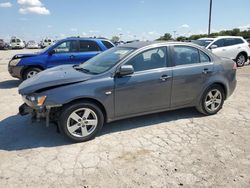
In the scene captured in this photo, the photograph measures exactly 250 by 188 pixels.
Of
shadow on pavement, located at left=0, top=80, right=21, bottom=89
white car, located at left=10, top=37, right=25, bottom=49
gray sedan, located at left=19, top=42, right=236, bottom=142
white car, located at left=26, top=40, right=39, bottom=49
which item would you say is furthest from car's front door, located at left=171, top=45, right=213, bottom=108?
white car, located at left=26, top=40, right=39, bottom=49

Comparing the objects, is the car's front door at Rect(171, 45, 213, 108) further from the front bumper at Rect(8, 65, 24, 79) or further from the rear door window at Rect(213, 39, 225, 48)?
the rear door window at Rect(213, 39, 225, 48)

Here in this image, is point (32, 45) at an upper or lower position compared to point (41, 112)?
upper

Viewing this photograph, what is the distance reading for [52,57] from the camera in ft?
26.8

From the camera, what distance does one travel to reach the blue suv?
26.5 ft

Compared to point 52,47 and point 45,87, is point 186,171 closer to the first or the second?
point 45,87

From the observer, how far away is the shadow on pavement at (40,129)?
394 centimetres

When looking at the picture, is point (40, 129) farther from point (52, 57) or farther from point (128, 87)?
point (52, 57)

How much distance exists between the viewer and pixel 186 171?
10.2 ft

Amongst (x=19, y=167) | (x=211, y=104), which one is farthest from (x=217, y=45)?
(x=19, y=167)

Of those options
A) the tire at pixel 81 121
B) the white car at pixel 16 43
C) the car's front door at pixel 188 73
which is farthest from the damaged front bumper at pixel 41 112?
the white car at pixel 16 43

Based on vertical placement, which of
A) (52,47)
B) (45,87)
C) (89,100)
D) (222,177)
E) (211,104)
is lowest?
(222,177)

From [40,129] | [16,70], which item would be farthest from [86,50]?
[40,129]

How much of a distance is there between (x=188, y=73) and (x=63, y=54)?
→ 5074 mm

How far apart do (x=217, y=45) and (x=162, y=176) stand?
1039cm
